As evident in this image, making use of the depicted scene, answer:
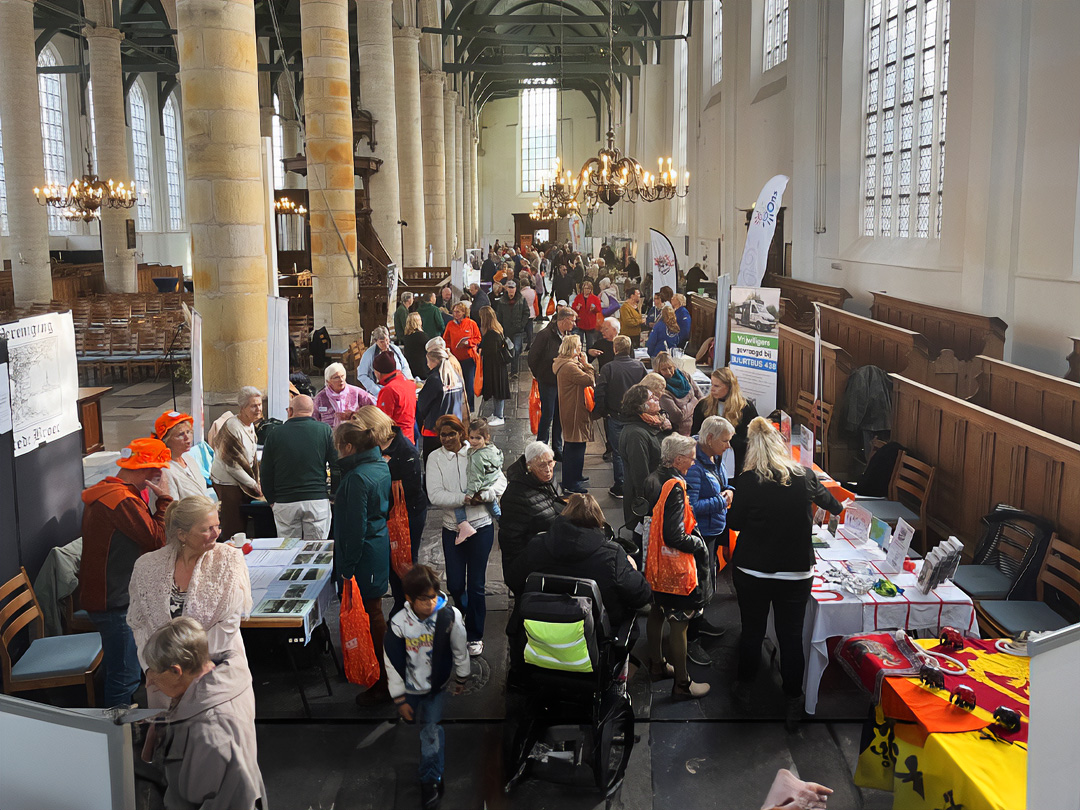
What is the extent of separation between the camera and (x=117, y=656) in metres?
4.41

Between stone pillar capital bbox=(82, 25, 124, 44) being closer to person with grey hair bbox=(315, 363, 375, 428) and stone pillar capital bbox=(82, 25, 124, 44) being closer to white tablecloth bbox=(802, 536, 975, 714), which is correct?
person with grey hair bbox=(315, 363, 375, 428)

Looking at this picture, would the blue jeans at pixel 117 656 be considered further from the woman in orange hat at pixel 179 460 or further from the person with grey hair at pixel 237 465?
the person with grey hair at pixel 237 465

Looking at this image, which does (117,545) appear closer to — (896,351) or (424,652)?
(424,652)

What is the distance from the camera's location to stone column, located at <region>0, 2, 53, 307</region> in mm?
16500

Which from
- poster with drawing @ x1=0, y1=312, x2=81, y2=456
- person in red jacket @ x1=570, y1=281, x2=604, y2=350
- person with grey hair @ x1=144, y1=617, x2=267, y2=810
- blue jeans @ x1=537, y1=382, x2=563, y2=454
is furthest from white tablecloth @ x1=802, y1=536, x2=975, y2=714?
person in red jacket @ x1=570, y1=281, x2=604, y2=350

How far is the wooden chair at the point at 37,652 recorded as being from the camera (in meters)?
4.26

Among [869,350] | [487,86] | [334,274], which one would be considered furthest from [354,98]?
[869,350]

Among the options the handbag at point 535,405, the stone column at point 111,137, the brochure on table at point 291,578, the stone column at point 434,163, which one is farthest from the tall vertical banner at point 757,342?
the stone column at point 434,163

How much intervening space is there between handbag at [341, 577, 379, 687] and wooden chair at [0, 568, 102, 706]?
1.19 m

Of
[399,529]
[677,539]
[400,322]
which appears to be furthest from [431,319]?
[677,539]

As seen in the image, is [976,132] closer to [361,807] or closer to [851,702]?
[851,702]

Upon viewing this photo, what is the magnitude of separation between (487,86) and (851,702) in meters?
47.5

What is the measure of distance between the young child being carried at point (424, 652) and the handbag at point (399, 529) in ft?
5.26

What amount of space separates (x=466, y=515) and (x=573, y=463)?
2.97m
